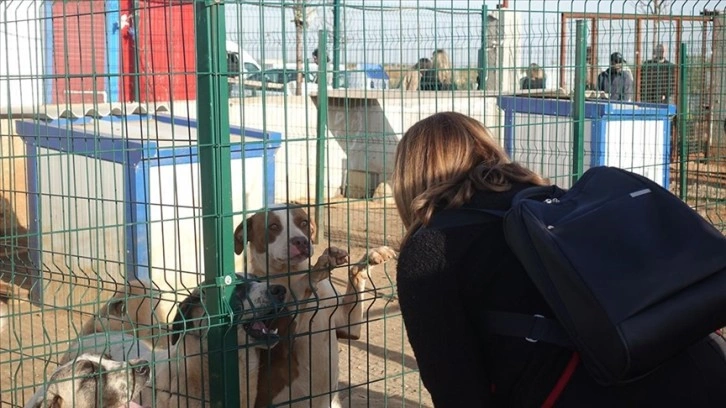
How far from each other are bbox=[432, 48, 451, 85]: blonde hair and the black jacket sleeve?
1721 mm

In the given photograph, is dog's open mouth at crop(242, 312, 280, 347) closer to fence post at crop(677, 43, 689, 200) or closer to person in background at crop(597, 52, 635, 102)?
person in background at crop(597, 52, 635, 102)

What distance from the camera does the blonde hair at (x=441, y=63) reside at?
4.55 m

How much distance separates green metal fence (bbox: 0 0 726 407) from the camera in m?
3.52

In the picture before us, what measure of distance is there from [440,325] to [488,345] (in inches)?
5.9

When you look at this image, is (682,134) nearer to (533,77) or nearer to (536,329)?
(533,77)

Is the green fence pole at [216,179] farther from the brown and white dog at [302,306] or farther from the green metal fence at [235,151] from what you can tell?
the brown and white dog at [302,306]

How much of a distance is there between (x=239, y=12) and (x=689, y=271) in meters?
1.83

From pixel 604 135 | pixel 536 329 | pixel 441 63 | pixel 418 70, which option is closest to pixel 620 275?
pixel 536 329

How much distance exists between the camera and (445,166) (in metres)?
2.71

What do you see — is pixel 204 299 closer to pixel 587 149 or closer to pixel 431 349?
pixel 431 349

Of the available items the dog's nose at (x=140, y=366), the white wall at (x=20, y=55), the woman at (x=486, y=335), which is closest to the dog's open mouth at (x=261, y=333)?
the dog's nose at (x=140, y=366)

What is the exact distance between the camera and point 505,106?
27.0ft

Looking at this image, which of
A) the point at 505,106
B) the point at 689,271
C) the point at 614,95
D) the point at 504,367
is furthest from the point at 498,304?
the point at 614,95

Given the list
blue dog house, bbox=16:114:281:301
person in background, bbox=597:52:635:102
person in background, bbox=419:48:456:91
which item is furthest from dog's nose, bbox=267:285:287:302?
person in background, bbox=597:52:635:102
